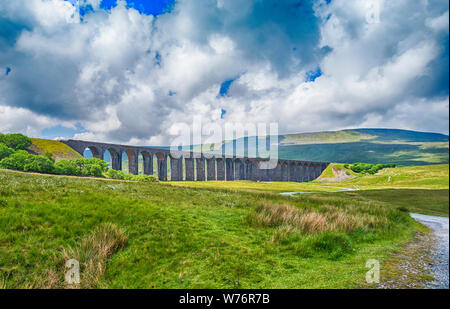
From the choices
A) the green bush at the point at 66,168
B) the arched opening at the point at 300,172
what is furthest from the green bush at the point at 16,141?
the arched opening at the point at 300,172

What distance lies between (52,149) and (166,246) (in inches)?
1935

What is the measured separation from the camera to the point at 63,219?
5.91 meters

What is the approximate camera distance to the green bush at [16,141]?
34.5m

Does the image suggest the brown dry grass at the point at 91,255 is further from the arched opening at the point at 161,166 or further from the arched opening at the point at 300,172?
the arched opening at the point at 300,172

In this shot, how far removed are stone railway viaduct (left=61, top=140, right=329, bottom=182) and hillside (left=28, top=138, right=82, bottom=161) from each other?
3.53 m

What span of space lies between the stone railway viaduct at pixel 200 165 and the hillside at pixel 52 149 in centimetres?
353

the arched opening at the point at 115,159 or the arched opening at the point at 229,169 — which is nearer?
the arched opening at the point at 115,159

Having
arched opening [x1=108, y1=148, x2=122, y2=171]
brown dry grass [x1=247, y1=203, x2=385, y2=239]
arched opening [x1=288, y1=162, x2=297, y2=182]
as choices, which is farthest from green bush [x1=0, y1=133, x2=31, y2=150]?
arched opening [x1=288, y1=162, x2=297, y2=182]

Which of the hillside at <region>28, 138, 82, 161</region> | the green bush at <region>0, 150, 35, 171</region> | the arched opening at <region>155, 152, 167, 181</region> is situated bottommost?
the arched opening at <region>155, 152, 167, 181</region>

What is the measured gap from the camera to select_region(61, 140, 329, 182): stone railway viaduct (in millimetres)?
56062

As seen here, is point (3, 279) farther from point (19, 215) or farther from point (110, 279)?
point (19, 215)

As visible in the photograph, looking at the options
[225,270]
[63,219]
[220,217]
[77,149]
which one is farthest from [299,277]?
[77,149]

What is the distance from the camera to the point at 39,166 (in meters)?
27.4

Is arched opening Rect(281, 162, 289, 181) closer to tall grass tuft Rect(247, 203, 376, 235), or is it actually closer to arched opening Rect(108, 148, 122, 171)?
arched opening Rect(108, 148, 122, 171)
